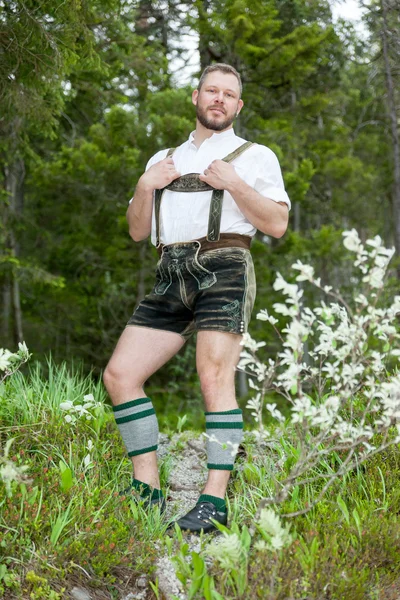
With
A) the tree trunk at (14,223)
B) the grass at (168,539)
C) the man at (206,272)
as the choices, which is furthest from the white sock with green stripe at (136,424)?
the tree trunk at (14,223)

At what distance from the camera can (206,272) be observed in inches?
137

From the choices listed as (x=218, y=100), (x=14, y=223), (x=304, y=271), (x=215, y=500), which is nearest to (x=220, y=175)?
(x=218, y=100)

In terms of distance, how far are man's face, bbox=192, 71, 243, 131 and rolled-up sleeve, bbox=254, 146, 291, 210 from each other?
0.28m

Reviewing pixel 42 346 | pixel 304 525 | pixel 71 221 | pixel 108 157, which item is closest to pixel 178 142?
pixel 108 157

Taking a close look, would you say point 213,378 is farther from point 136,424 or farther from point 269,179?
point 269,179

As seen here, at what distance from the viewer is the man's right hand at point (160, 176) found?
360 centimetres

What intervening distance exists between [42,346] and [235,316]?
11.1 metres

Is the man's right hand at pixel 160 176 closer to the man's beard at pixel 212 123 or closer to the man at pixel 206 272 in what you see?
the man at pixel 206 272

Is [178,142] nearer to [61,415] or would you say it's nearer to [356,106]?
[61,415]

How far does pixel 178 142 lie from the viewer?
31.4 ft

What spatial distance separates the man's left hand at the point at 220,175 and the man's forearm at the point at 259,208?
0.07 feet

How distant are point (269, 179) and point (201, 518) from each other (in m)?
1.72

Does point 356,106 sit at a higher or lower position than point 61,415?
higher

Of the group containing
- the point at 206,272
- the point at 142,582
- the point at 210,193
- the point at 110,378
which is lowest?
the point at 142,582
